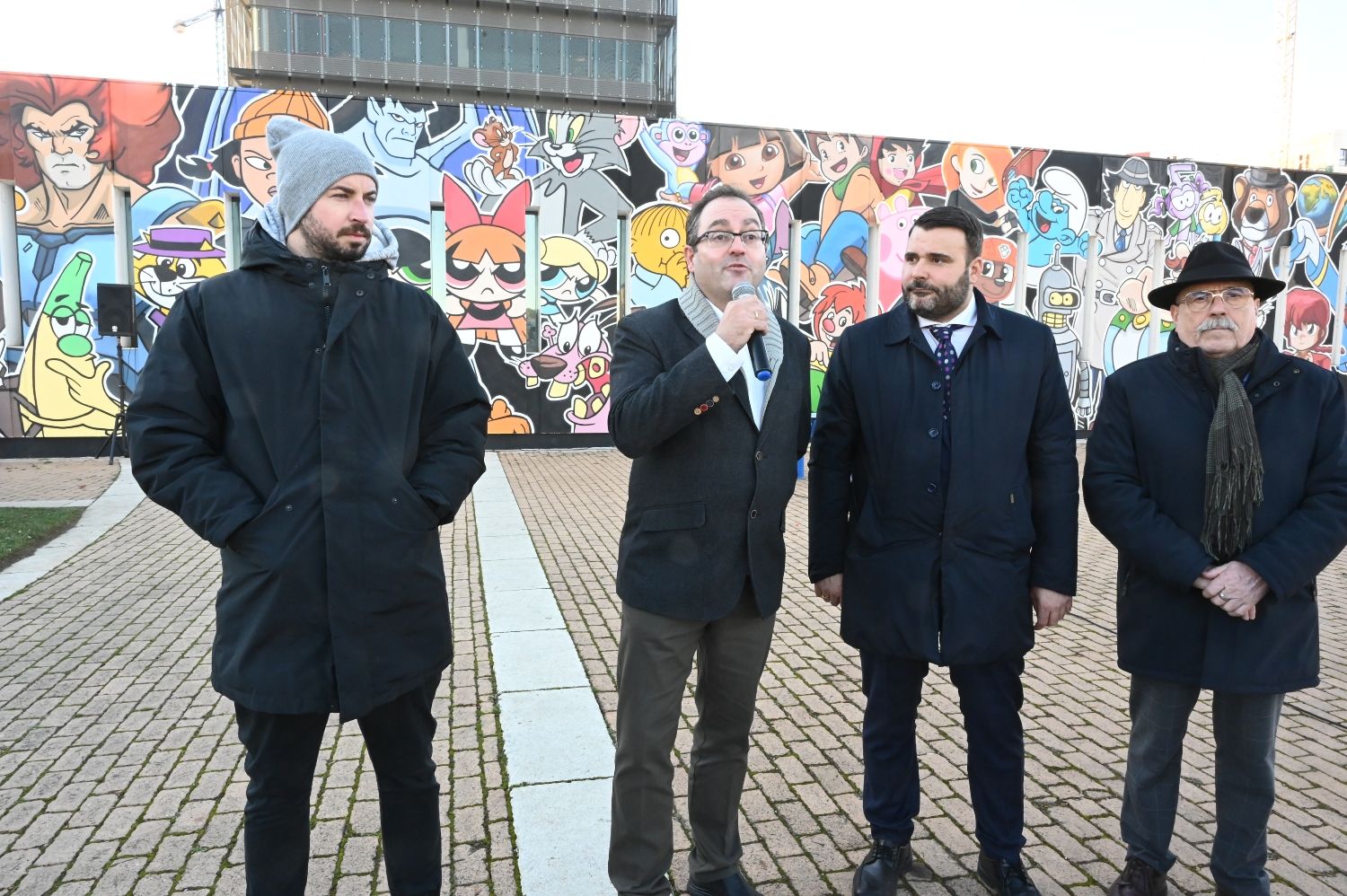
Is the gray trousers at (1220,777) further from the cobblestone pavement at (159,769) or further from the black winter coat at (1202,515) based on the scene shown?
the cobblestone pavement at (159,769)

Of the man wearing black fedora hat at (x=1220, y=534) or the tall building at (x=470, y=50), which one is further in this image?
the tall building at (x=470, y=50)

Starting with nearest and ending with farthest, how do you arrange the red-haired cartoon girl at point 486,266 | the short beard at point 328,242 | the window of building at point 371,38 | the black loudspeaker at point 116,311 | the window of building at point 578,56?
the short beard at point 328,242 < the black loudspeaker at point 116,311 < the red-haired cartoon girl at point 486,266 < the window of building at point 371,38 < the window of building at point 578,56

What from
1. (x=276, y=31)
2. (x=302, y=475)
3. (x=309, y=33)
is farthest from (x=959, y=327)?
(x=276, y=31)

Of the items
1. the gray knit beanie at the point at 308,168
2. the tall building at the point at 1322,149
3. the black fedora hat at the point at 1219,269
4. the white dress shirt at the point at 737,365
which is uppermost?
the tall building at the point at 1322,149

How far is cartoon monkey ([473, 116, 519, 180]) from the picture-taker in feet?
46.5

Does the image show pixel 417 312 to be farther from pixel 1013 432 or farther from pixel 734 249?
pixel 1013 432

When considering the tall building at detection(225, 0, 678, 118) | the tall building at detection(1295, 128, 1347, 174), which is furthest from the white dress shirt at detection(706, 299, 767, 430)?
the tall building at detection(1295, 128, 1347, 174)

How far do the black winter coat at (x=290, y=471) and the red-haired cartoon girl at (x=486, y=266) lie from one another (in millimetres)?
12277

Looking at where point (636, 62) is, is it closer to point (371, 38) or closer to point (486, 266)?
point (371, 38)

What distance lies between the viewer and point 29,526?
27.2 ft

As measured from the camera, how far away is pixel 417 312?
90.0 inches

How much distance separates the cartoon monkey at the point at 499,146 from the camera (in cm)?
1417

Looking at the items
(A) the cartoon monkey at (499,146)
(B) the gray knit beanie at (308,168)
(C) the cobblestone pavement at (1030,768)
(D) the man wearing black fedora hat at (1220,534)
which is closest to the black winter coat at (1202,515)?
(D) the man wearing black fedora hat at (1220,534)

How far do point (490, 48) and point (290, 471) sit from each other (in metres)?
54.6
